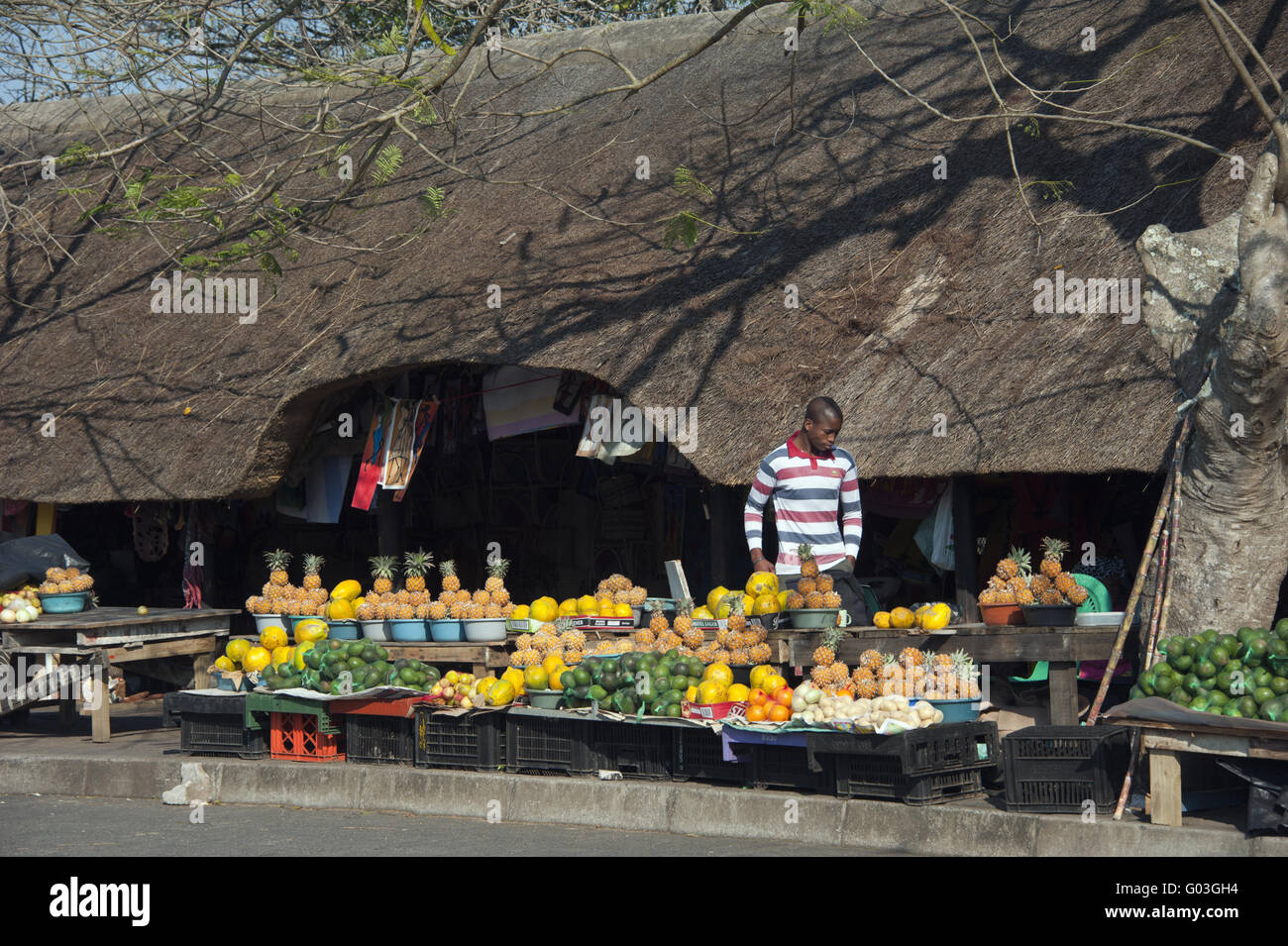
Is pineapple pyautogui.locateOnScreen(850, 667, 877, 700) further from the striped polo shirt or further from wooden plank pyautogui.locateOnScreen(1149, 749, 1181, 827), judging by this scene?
wooden plank pyautogui.locateOnScreen(1149, 749, 1181, 827)

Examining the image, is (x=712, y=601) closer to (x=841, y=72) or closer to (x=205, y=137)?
(x=841, y=72)

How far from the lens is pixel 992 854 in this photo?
659 cm

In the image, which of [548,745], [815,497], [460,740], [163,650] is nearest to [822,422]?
[815,497]

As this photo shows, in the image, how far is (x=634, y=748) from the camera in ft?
26.5

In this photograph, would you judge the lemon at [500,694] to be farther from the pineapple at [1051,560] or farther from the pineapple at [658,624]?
the pineapple at [1051,560]

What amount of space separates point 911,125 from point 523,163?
386 centimetres

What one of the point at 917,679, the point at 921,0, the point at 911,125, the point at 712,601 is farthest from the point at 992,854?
the point at 921,0

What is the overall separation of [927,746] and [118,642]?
6.01 metres

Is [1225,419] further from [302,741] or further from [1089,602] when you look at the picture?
[302,741]

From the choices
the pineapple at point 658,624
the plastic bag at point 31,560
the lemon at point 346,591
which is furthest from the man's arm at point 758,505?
the plastic bag at point 31,560

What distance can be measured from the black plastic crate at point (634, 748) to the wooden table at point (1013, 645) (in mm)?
882

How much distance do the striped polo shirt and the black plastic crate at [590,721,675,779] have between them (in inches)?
58.3

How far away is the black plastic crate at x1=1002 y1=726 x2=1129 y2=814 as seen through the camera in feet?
21.9

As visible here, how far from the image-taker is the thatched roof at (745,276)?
9406 mm
